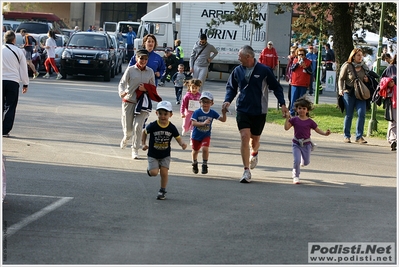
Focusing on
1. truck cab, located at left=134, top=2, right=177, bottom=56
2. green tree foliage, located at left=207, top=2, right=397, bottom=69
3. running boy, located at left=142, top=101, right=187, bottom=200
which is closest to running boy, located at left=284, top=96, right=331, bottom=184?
running boy, located at left=142, top=101, right=187, bottom=200

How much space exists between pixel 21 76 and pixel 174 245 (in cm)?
809

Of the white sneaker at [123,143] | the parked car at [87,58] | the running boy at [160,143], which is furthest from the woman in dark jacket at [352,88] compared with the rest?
the parked car at [87,58]

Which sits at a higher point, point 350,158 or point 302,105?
point 302,105

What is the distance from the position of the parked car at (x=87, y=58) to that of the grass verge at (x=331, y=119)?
399 inches

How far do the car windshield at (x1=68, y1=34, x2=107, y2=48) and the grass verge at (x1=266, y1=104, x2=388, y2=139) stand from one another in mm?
11144

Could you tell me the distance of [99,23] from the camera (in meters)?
76.6

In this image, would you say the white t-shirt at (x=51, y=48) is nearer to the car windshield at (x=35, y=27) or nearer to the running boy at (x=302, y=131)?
the car windshield at (x=35, y=27)

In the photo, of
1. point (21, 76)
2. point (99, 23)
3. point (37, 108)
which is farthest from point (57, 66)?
point (99, 23)

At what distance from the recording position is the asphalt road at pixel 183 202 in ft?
24.0

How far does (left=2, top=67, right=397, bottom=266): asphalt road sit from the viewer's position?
7316 mm

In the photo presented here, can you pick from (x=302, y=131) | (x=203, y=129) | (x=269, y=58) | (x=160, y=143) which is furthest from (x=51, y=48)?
(x=160, y=143)

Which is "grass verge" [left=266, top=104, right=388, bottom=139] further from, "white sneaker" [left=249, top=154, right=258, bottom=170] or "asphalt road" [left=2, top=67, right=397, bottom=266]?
Answer: "white sneaker" [left=249, top=154, right=258, bottom=170]

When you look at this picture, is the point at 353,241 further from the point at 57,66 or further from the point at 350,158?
the point at 57,66

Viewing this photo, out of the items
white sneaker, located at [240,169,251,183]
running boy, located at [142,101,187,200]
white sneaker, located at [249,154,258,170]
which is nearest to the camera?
running boy, located at [142,101,187,200]
